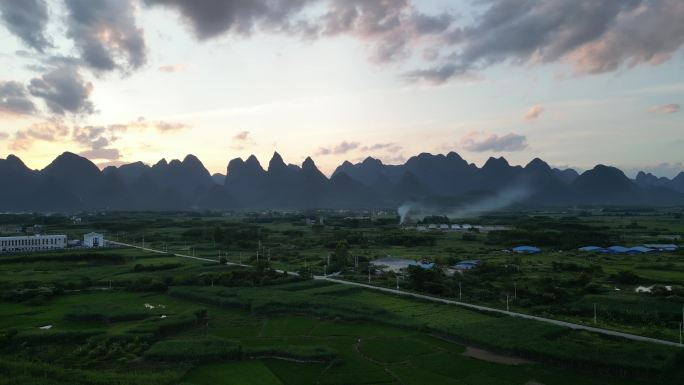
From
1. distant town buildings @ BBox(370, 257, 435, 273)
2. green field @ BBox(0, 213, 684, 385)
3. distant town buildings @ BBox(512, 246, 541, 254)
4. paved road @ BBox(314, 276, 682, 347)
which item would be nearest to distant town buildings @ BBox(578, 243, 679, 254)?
distant town buildings @ BBox(512, 246, 541, 254)

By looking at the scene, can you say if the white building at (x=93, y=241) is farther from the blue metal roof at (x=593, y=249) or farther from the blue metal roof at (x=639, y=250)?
the blue metal roof at (x=639, y=250)

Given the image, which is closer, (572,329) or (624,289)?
(572,329)

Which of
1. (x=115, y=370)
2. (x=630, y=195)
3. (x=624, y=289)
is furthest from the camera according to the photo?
(x=630, y=195)

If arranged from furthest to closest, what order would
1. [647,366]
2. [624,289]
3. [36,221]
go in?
[36,221] < [624,289] < [647,366]

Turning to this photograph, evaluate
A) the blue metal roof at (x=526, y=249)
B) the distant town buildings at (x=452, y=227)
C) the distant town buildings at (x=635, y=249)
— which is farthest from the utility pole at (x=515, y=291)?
the distant town buildings at (x=452, y=227)

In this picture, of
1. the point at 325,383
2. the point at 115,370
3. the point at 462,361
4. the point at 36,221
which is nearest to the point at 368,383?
the point at 325,383

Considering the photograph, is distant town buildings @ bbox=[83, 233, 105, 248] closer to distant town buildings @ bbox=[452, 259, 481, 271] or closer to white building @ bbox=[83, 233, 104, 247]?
white building @ bbox=[83, 233, 104, 247]

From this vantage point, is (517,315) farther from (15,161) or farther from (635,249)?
(15,161)

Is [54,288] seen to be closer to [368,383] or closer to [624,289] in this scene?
[368,383]
